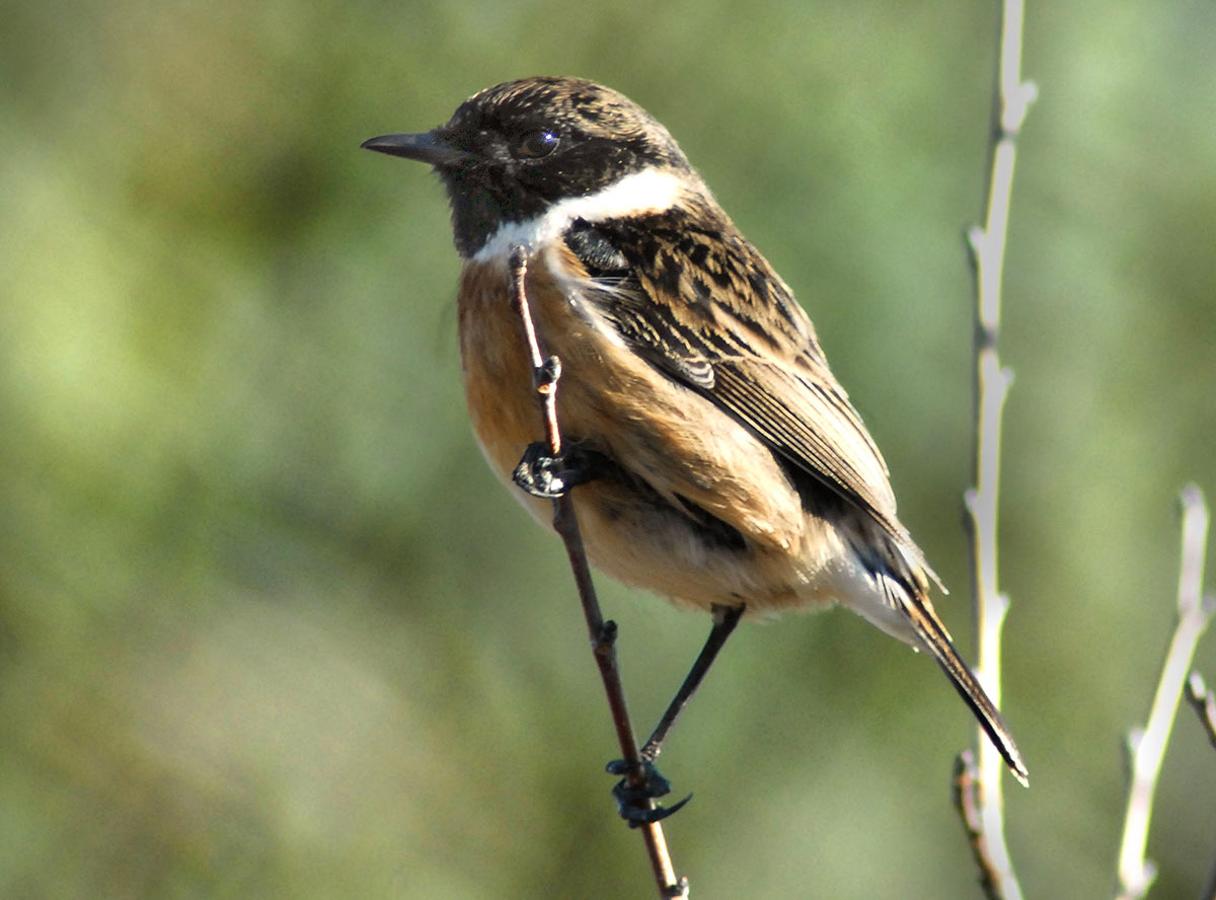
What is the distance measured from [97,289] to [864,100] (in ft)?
9.84

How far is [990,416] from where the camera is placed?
153 inches

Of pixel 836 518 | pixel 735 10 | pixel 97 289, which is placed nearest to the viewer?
pixel 836 518

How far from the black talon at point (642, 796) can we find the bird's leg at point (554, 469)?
0.65 m

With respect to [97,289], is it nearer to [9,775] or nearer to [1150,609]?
[9,775]

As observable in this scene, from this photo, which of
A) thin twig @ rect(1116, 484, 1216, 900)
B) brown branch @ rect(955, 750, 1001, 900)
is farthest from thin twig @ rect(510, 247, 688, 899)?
thin twig @ rect(1116, 484, 1216, 900)

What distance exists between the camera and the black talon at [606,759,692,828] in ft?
13.0

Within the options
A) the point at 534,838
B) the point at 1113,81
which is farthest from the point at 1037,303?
the point at 534,838

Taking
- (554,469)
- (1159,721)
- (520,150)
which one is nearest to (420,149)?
(520,150)

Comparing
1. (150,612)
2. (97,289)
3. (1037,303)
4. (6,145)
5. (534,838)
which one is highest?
(6,145)

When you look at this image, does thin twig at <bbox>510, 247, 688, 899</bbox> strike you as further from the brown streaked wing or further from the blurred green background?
the blurred green background

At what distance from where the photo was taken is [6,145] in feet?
21.4

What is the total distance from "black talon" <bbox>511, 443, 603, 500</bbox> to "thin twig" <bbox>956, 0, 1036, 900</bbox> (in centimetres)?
90

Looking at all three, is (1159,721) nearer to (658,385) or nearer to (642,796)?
(642,796)

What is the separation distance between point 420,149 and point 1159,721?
2416mm
